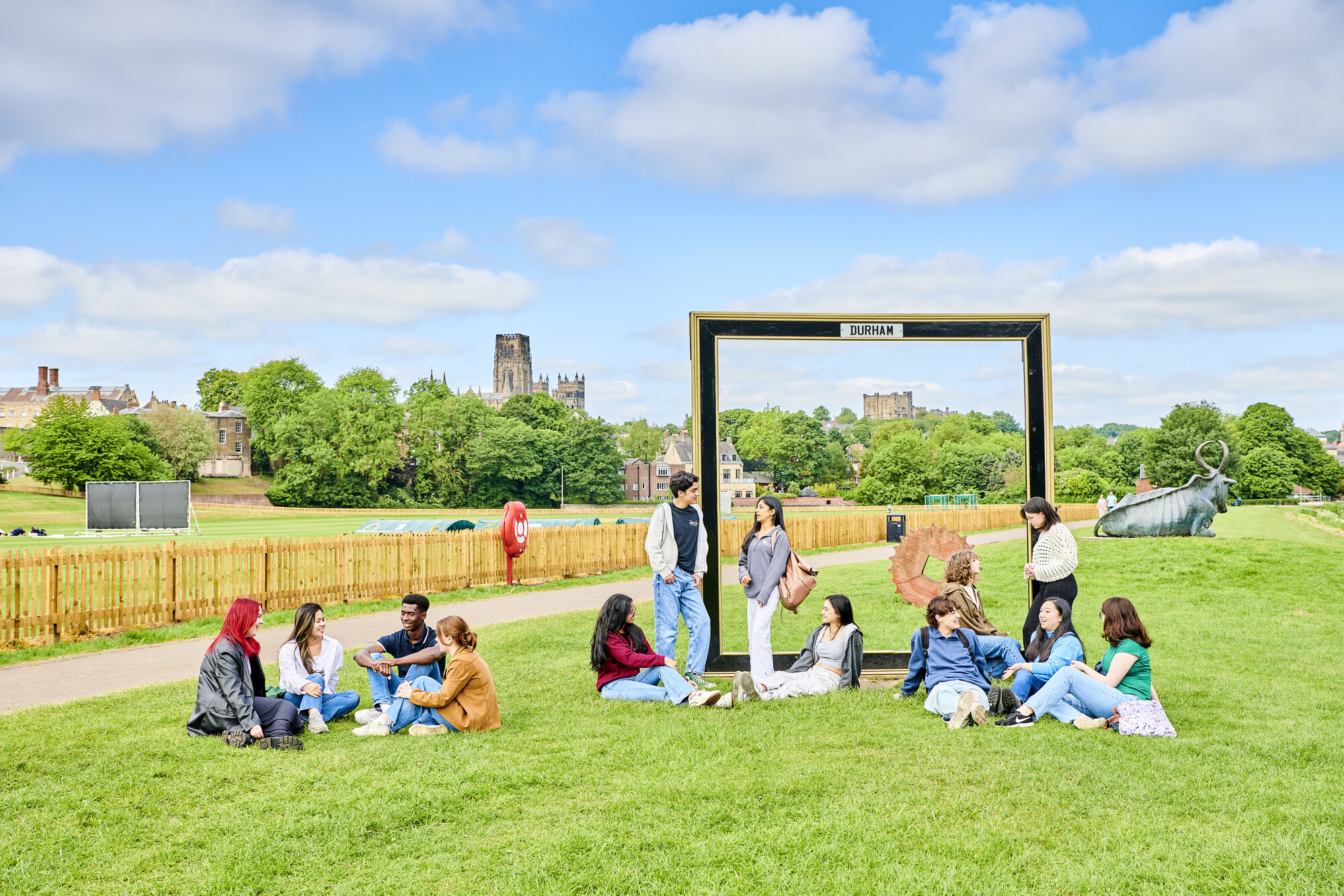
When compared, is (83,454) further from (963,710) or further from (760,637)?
(963,710)

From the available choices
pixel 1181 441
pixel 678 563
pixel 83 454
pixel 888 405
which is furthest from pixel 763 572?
pixel 83 454

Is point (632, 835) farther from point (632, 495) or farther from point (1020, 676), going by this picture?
point (632, 495)

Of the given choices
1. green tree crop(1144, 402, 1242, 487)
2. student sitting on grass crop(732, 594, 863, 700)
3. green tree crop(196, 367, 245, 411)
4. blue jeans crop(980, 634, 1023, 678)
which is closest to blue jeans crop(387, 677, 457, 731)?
student sitting on grass crop(732, 594, 863, 700)

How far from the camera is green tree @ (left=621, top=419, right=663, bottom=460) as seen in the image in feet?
407

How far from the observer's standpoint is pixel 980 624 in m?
8.66

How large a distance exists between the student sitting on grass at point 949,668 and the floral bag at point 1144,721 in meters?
0.95

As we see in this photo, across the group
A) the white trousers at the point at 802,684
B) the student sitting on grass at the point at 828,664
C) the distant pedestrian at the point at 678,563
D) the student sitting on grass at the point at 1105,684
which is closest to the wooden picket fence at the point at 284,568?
the distant pedestrian at the point at 678,563

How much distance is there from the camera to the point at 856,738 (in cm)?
665

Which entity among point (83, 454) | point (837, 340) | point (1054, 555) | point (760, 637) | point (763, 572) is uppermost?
point (83, 454)

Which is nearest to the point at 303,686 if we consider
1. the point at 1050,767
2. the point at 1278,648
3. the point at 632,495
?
the point at 1050,767

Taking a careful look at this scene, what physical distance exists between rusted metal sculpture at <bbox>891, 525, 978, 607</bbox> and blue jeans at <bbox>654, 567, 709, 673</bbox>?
2.82 metres

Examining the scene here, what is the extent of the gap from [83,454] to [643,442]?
6806 centimetres

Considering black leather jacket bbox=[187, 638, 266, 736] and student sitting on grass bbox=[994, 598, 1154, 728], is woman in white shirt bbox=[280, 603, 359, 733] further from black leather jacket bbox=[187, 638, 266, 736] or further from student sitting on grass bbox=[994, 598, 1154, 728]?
student sitting on grass bbox=[994, 598, 1154, 728]

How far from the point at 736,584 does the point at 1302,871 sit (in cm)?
630
